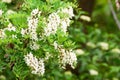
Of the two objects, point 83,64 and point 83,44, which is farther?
point 83,44

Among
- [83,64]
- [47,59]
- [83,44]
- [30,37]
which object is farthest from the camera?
[83,44]

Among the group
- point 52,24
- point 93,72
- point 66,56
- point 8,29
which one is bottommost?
point 66,56

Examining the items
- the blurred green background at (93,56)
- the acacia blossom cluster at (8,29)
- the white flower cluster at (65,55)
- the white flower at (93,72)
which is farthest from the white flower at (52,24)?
the white flower at (93,72)

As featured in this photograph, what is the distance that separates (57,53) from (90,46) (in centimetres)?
230

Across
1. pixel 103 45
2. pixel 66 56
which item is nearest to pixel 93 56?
pixel 103 45

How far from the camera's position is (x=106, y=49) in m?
6.13

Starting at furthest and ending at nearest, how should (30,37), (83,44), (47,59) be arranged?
(83,44), (47,59), (30,37)

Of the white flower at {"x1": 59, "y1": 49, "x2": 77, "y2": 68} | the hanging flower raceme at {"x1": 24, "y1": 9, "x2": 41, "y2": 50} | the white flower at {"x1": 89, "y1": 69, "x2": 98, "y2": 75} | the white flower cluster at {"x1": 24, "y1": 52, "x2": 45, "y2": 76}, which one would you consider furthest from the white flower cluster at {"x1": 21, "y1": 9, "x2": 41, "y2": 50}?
the white flower at {"x1": 89, "y1": 69, "x2": 98, "y2": 75}

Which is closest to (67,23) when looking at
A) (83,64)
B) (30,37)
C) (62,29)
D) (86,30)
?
(62,29)

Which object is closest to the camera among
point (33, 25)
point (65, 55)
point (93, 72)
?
point (33, 25)

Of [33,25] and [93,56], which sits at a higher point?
[93,56]

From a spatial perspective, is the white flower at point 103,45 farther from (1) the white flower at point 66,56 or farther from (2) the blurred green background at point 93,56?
(1) the white flower at point 66,56

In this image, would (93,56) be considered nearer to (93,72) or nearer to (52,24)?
(93,72)

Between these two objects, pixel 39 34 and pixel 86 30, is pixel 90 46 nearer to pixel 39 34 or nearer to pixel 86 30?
pixel 86 30
